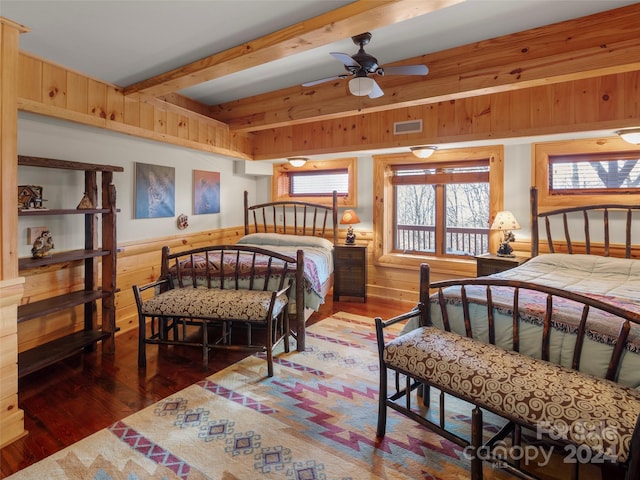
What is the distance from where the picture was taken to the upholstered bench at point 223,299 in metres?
2.96

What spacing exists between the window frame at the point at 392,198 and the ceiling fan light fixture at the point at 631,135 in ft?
3.76

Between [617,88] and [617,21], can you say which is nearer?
[617,21]

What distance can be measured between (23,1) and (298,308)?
2889 mm

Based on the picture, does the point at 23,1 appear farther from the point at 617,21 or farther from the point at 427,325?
the point at 617,21

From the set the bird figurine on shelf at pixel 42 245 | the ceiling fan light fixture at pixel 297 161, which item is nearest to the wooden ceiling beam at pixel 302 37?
the bird figurine on shelf at pixel 42 245

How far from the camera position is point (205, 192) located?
5230 millimetres

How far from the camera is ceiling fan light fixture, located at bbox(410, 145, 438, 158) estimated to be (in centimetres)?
445

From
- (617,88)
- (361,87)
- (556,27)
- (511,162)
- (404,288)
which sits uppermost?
(556,27)

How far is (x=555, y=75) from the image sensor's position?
2785mm

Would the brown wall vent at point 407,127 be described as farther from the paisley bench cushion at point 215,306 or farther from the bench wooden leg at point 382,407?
the bench wooden leg at point 382,407

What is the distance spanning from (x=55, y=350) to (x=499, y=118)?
15.4 ft

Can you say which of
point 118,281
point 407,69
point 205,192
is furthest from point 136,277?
point 407,69

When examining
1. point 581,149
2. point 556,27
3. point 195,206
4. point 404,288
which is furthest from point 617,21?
point 195,206

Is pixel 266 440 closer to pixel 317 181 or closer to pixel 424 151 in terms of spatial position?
pixel 424 151
